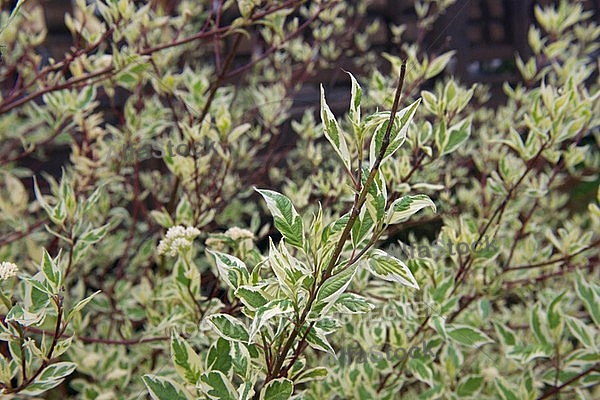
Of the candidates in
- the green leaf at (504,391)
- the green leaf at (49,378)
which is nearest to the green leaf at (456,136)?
the green leaf at (504,391)

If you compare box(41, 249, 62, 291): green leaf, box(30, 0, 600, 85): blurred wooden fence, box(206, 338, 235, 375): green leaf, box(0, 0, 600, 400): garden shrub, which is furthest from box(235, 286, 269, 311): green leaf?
box(30, 0, 600, 85): blurred wooden fence

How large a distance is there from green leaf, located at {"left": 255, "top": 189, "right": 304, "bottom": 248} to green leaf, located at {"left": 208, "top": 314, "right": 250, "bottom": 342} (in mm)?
114

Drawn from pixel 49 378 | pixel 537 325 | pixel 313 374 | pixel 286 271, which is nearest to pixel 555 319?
pixel 537 325

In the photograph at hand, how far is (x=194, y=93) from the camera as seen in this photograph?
1.09m

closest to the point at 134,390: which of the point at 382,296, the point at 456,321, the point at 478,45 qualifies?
the point at 382,296

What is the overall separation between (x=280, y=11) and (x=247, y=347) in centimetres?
69

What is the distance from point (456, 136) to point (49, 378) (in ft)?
2.28

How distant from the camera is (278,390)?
52 centimetres

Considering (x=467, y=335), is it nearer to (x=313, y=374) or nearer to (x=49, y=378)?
(x=313, y=374)

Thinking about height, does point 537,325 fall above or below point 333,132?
below

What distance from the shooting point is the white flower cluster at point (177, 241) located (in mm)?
708

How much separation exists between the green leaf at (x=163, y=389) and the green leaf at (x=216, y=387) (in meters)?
0.10

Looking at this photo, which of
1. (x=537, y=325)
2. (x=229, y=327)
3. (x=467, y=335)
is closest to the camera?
(x=229, y=327)

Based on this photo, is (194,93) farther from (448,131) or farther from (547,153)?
(547,153)
